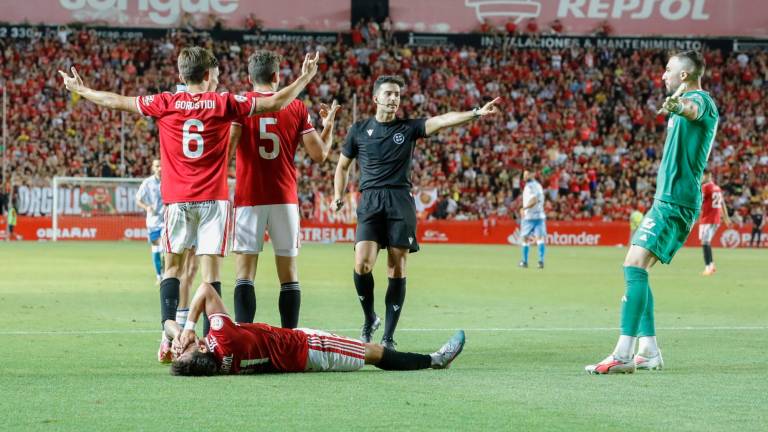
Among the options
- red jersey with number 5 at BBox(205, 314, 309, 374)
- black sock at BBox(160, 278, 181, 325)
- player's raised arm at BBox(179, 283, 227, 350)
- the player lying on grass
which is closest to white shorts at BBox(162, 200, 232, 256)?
black sock at BBox(160, 278, 181, 325)

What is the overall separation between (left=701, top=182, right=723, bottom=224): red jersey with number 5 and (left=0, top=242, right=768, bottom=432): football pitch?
5066 millimetres

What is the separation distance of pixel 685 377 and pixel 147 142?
3570cm

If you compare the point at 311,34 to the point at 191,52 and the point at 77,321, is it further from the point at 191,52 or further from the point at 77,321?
the point at 191,52

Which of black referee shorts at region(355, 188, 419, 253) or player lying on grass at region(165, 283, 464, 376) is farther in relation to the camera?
black referee shorts at region(355, 188, 419, 253)

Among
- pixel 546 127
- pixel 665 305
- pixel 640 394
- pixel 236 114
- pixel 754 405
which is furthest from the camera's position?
pixel 546 127

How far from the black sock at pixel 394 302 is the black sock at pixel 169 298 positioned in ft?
6.57

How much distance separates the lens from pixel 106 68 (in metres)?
44.6

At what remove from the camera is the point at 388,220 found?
10.4 metres

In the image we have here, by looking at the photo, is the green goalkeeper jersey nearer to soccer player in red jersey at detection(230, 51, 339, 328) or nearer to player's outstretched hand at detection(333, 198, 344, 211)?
soccer player in red jersey at detection(230, 51, 339, 328)

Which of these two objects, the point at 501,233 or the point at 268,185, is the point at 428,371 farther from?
the point at 501,233

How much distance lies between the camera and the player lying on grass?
7770 millimetres

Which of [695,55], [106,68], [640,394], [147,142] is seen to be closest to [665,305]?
[695,55]

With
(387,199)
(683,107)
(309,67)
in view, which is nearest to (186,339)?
(309,67)

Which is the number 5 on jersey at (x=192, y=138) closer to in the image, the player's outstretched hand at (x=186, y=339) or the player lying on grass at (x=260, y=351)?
the player lying on grass at (x=260, y=351)
